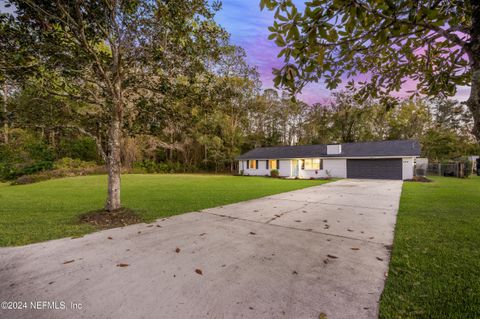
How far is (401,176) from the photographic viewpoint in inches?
645

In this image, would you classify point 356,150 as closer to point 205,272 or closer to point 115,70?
point 115,70

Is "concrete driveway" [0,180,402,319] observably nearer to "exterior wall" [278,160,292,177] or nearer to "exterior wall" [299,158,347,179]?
"exterior wall" [299,158,347,179]

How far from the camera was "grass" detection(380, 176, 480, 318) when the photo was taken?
2.00 m

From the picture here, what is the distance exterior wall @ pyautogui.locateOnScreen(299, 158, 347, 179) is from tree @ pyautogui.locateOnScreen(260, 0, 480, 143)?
16850 mm

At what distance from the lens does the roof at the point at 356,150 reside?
16.8 m

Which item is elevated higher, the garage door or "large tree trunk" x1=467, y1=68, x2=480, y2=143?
"large tree trunk" x1=467, y1=68, x2=480, y2=143

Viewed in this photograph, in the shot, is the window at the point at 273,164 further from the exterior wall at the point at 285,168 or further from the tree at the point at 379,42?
the tree at the point at 379,42

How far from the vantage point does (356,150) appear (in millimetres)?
19047

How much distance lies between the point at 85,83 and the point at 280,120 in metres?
29.0

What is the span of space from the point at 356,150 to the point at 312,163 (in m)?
3.83

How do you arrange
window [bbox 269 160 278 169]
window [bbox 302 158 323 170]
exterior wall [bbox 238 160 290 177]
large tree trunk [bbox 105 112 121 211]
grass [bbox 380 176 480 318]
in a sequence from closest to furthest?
grass [bbox 380 176 480 318] < large tree trunk [bbox 105 112 121 211] < window [bbox 302 158 323 170] < exterior wall [bbox 238 160 290 177] < window [bbox 269 160 278 169]

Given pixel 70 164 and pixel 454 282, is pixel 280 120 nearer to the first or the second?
pixel 70 164

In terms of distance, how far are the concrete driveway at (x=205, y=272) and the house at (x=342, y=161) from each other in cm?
1476

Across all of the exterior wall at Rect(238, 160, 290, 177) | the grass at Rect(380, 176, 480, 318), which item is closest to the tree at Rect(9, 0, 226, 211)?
the grass at Rect(380, 176, 480, 318)
